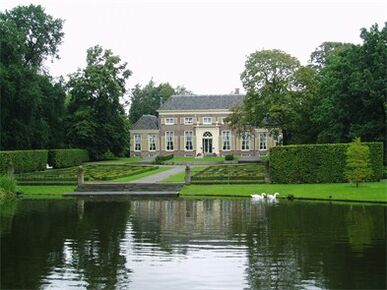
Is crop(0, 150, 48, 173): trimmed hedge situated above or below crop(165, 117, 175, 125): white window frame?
below

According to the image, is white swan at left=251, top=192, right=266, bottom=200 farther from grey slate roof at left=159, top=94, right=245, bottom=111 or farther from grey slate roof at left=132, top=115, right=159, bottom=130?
grey slate roof at left=132, top=115, right=159, bottom=130

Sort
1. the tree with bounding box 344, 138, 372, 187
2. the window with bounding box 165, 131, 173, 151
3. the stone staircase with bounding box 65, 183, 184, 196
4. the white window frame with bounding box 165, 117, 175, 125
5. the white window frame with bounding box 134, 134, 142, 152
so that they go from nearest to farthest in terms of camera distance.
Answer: the tree with bounding box 344, 138, 372, 187
the stone staircase with bounding box 65, 183, 184, 196
the white window frame with bounding box 165, 117, 175, 125
the window with bounding box 165, 131, 173, 151
the white window frame with bounding box 134, 134, 142, 152

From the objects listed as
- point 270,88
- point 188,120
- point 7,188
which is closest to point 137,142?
point 188,120

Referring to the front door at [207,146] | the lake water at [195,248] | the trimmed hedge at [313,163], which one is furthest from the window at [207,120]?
the lake water at [195,248]

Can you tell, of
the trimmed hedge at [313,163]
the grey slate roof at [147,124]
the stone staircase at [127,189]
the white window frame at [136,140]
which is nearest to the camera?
the stone staircase at [127,189]

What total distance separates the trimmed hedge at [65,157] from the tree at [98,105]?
10.3 feet

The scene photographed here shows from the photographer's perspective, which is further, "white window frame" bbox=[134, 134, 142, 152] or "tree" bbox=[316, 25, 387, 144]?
"white window frame" bbox=[134, 134, 142, 152]

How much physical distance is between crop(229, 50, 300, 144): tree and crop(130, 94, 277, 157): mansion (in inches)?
924

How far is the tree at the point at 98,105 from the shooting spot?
62469 millimetres

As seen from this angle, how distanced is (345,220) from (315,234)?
3.66 metres

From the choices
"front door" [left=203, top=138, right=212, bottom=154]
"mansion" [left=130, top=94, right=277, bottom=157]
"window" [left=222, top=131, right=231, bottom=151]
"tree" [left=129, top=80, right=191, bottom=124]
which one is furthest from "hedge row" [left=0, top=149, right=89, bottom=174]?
"tree" [left=129, top=80, right=191, bottom=124]

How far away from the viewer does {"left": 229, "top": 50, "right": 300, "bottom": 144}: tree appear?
157 ft

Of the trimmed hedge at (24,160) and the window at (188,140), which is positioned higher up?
the window at (188,140)

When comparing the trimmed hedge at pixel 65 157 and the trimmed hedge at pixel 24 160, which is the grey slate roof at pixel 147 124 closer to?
the trimmed hedge at pixel 65 157
